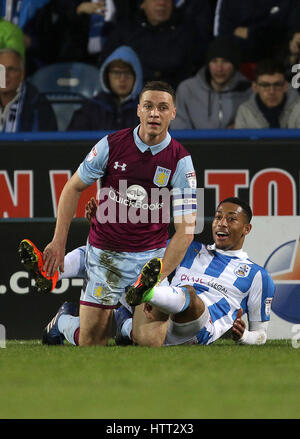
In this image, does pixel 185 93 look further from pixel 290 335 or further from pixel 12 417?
pixel 12 417

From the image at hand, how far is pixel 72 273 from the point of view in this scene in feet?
21.5

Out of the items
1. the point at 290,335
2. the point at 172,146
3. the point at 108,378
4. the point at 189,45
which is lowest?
the point at 290,335

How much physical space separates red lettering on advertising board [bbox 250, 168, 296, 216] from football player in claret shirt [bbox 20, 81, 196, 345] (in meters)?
1.15

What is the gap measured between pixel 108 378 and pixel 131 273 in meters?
1.83

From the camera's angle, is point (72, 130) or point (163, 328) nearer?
point (163, 328)

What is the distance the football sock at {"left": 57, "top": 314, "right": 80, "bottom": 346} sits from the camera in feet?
20.9

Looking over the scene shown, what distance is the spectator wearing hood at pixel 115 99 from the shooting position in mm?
8039

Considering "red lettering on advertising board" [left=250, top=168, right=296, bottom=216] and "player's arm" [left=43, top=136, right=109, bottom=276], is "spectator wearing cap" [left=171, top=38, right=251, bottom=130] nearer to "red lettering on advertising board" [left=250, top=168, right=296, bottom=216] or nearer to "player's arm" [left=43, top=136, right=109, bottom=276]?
"red lettering on advertising board" [left=250, top=168, right=296, bottom=216]

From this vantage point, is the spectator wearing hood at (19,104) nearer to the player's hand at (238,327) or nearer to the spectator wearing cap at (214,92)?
the spectator wearing cap at (214,92)

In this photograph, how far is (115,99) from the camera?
819cm

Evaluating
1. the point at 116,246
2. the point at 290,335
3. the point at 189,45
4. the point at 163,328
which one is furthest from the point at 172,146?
the point at 189,45

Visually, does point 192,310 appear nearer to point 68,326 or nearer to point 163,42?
point 68,326

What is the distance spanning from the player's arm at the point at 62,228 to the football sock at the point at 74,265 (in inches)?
22.1
